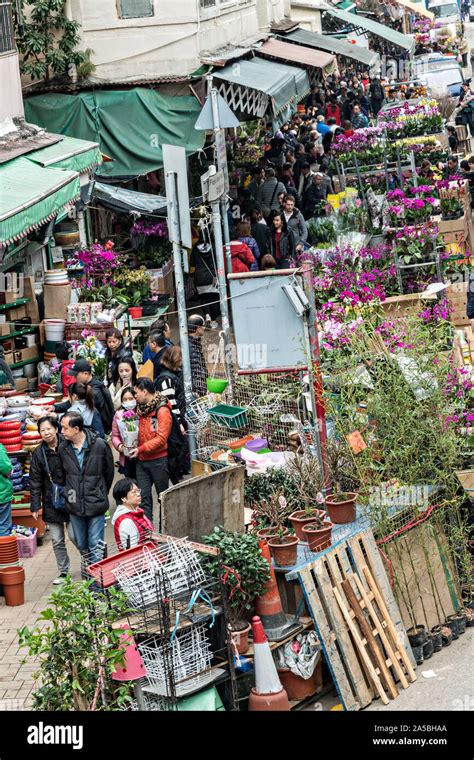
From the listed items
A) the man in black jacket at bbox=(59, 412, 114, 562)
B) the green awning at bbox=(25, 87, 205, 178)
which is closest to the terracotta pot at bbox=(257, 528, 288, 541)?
the man in black jacket at bbox=(59, 412, 114, 562)

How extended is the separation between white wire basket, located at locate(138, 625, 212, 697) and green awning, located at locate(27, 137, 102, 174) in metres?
9.47

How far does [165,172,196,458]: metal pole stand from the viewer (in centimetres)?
1083

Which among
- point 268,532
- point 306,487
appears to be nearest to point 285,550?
point 268,532

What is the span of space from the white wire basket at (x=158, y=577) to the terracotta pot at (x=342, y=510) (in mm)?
1688

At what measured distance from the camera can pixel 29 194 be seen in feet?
48.0

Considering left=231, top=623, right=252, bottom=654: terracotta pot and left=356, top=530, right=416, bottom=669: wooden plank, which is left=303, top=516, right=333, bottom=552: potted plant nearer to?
left=356, top=530, right=416, bottom=669: wooden plank

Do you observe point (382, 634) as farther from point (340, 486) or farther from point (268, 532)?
point (340, 486)

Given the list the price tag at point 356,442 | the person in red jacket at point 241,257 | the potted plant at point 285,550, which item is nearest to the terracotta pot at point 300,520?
the potted plant at point 285,550

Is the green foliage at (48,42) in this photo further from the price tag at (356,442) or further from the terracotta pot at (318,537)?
the terracotta pot at (318,537)

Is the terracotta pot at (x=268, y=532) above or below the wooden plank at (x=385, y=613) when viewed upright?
above

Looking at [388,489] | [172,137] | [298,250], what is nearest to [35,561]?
[388,489]

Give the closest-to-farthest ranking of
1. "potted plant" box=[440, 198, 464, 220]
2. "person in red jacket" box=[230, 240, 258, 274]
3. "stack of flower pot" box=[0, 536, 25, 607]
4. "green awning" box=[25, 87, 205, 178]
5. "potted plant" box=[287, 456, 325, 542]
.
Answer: "potted plant" box=[287, 456, 325, 542] → "stack of flower pot" box=[0, 536, 25, 607] → "person in red jacket" box=[230, 240, 258, 274] → "potted plant" box=[440, 198, 464, 220] → "green awning" box=[25, 87, 205, 178]

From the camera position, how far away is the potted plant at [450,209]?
59.9 feet
